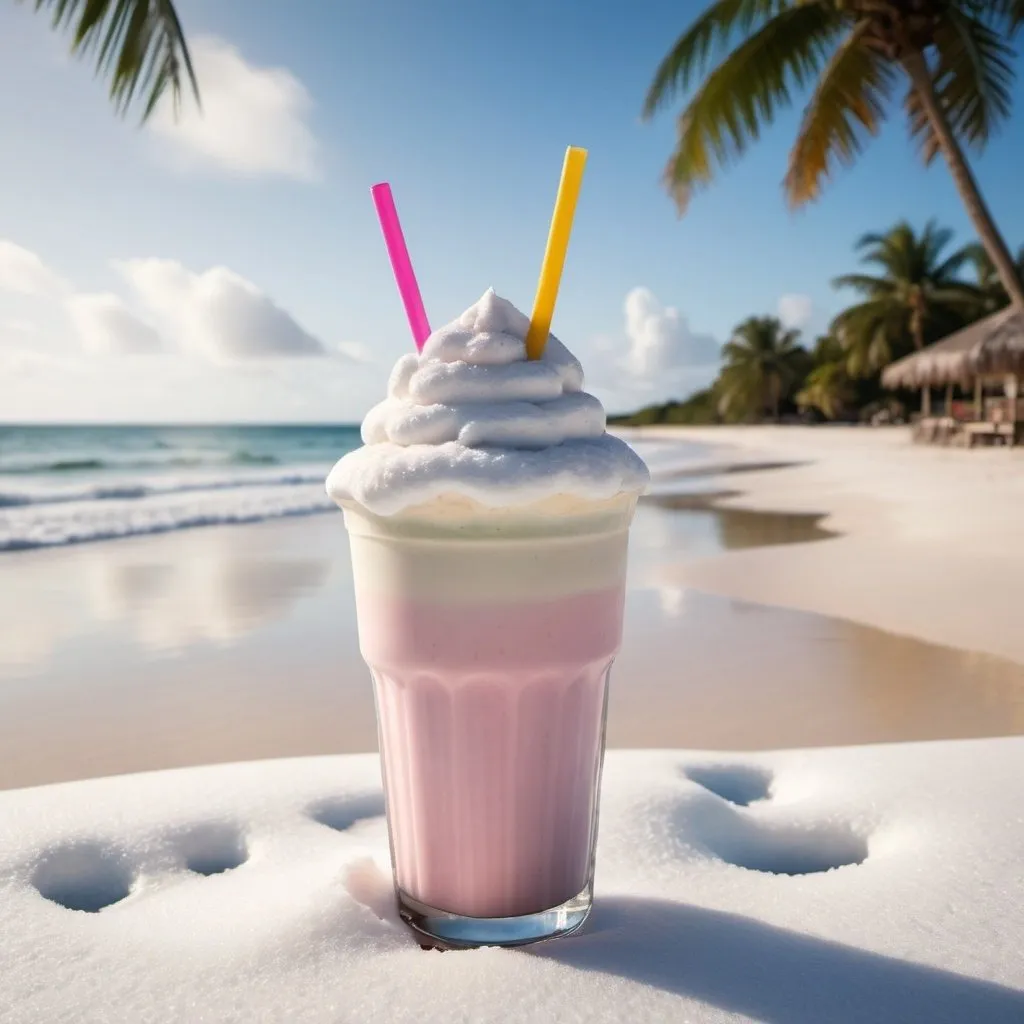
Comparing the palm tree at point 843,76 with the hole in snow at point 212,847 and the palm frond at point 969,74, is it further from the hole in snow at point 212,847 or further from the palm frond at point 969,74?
the hole in snow at point 212,847

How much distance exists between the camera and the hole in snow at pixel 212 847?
1.48 metres

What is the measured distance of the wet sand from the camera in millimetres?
2348

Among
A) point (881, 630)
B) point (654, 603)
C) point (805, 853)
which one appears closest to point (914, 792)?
point (805, 853)

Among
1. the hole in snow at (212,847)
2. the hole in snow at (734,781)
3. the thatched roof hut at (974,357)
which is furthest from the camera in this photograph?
the thatched roof hut at (974,357)

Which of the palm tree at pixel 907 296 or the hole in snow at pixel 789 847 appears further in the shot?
the palm tree at pixel 907 296

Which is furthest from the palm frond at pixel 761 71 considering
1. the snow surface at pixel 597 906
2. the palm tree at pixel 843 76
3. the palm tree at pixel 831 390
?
the palm tree at pixel 831 390

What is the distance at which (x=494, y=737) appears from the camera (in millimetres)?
1181

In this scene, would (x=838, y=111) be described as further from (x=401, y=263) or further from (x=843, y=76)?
(x=401, y=263)

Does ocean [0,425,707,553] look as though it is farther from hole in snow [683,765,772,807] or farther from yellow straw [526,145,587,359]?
yellow straw [526,145,587,359]

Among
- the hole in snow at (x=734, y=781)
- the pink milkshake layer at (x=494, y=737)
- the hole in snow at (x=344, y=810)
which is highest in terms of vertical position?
the pink milkshake layer at (x=494, y=737)

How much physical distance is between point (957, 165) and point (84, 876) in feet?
30.4

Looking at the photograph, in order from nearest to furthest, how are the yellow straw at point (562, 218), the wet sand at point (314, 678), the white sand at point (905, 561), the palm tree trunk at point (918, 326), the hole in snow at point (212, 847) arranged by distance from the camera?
the yellow straw at point (562, 218)
the hole in snow at point (212, 847)
the wet sand at point (314, 678)
the white sand at point (905, 561)
the palm tree trunk at point (918, 326)

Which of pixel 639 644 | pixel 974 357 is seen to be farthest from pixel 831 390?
pixel 639 644

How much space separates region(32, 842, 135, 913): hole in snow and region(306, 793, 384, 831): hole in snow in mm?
334
